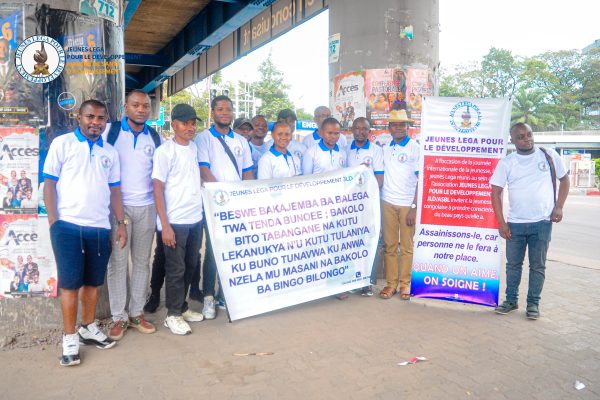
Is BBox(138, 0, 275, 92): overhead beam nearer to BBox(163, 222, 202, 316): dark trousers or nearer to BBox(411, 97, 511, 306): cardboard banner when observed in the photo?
BBox(411, 97, 511, 306): cardboard banner

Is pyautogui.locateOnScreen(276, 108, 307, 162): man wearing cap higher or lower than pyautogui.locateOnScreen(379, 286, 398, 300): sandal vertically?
higher

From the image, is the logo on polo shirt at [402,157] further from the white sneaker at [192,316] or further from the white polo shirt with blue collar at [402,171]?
the white sneaker at [192,316]

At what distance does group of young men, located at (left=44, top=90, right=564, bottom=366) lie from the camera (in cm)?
370

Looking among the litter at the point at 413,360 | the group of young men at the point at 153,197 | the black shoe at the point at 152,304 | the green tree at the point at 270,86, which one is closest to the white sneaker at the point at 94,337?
the group of young men at the point at 153,197

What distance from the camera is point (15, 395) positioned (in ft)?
10.7

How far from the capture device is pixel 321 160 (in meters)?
5.56

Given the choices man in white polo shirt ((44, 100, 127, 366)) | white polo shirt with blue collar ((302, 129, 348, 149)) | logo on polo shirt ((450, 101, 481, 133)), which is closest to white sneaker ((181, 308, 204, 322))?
man in white polo shirt ((44, 100, 127, 366))

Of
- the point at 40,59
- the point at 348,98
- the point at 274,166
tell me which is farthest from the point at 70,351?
the point at 348,98

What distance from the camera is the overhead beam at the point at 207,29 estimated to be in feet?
32.5

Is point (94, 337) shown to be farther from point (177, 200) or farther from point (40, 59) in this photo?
point (40, 59)

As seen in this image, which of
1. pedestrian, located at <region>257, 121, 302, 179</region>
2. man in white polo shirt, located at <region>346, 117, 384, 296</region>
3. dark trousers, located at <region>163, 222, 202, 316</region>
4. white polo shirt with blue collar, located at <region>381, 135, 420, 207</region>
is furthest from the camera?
man in white polo shirt, located at <region>346, 117, 384, 296</region>

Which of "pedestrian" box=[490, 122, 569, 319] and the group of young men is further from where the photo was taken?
"pedestrian" box=[490, 122, 569, 319]

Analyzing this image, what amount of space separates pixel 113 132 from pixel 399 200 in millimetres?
3054

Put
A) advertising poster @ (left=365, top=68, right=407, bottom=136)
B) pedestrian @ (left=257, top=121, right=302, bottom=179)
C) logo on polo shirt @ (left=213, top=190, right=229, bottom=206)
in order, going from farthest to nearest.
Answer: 1. advertising poster @ (left=365, top=68, right=407, bottom=136)
2. pedestrian @ (left=257, top=121, right=302, bottom=179)
3. logo on polo shirt @ (left=213, top=190, right=229, bottom=206)
